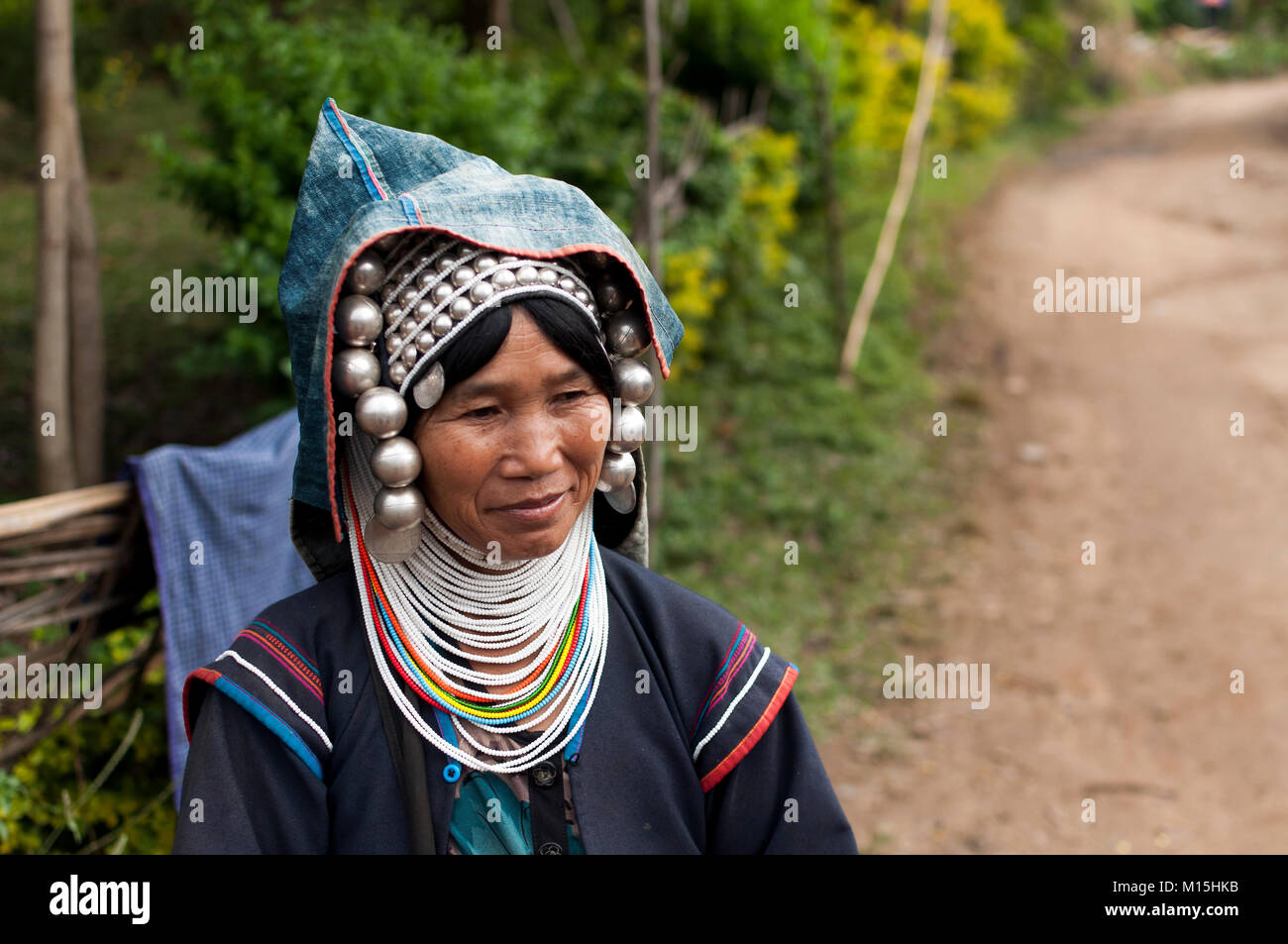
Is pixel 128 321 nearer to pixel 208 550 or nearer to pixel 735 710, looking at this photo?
A: pixel 208 550

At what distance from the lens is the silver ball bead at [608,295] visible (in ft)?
5.73

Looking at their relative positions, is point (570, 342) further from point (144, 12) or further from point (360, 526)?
point (144, 12)

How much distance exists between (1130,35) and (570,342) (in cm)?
2622

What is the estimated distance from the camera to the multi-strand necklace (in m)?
1.74

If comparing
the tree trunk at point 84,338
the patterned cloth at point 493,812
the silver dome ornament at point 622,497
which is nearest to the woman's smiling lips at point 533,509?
the silver dome ornament at point 622,497

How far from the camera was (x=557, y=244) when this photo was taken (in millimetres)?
1630

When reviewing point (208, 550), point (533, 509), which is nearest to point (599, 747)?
point (533, 509)

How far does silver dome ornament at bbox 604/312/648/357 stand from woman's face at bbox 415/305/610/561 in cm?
9

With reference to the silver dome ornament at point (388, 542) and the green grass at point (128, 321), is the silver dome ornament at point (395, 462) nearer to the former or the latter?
the silver dome ornament at point (388, 542)

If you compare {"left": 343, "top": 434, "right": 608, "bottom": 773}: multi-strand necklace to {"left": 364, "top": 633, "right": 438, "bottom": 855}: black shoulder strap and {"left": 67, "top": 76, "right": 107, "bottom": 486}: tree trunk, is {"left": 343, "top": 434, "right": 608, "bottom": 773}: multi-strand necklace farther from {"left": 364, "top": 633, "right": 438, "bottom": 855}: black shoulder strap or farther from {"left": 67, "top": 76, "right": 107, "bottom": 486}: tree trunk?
{"left": 67, "top": 76, "right": 107, "bottom": 486}: tree trunk

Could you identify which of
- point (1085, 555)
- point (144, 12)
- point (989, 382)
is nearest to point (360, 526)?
point (1085, 555)

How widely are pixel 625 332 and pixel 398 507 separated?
1.43ft

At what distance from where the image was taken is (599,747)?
1.77 metres

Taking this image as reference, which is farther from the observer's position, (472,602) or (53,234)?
(53,234)
